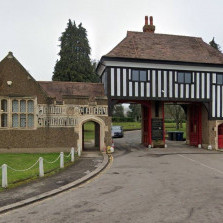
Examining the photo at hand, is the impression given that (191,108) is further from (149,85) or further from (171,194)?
(171,194)

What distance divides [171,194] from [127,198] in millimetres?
1542

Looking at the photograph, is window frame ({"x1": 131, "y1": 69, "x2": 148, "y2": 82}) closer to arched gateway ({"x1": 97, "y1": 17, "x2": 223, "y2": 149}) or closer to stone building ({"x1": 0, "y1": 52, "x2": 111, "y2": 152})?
arched gateway ({"x1": 97, "y1": 17, "x2": 223, "y2": 149})

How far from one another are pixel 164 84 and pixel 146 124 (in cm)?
473

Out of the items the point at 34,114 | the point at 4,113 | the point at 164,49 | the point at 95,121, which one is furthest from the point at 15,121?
the point at 164,49

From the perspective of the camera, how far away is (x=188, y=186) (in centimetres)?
954

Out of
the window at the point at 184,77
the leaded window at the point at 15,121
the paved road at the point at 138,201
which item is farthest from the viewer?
the window at the point at 184,77

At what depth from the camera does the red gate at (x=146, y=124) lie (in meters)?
22.8

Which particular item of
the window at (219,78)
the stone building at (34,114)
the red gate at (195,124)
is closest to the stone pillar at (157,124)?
the red gate at (195,124)

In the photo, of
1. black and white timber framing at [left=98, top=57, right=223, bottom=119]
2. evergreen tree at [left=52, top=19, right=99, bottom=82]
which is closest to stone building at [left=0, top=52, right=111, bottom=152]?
black and white timber framing at [left=98, top=57, right=223, bottom=119]

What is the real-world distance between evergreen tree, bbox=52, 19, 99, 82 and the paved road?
28.2 metres

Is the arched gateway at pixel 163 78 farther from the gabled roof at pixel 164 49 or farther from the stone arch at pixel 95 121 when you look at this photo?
the stone arch at pixel 95 121

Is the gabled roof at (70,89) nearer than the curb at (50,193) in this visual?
No

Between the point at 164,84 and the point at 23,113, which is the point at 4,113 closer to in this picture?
the point at 23,113

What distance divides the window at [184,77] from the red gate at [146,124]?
134 inches
